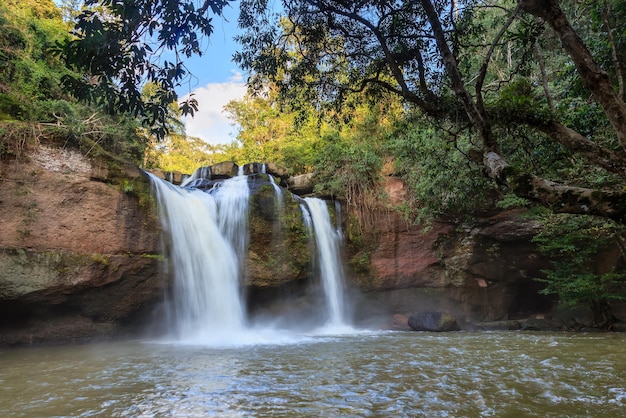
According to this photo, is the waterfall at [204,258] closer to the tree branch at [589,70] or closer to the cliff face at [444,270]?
the cliff face at [444,270]

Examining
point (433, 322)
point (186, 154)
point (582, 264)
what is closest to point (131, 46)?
point (433, 322)

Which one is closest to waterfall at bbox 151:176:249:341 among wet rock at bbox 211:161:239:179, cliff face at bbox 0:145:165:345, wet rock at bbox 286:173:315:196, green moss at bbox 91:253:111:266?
cliff face at bbox 0:145:165:345

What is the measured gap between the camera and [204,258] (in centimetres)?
1221

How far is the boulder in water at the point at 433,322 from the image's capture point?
12.6m

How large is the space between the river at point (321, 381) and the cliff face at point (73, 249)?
1231 mm

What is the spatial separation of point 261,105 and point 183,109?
2293 cm

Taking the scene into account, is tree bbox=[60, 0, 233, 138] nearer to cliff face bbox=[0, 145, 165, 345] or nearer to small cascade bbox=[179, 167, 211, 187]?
cliff face bbox=[0, 145, 165, 345]

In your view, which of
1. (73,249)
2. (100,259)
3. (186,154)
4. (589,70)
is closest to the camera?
(589,70)

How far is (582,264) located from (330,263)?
25.9ft

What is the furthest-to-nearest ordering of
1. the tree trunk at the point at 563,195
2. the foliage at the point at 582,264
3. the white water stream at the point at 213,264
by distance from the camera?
1. the white water stream at the point at 213,264
2. the foliage at the point at 582,264
3. the tree trunk at the point at 563,195

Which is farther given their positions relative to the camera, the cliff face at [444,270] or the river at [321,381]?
the cliff face at [444,270]

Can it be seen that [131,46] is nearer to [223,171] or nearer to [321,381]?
[321,381]

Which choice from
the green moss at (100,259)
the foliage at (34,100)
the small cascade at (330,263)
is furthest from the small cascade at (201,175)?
the green moss at (100,259)

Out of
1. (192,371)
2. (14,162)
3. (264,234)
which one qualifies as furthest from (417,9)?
(14,162)
